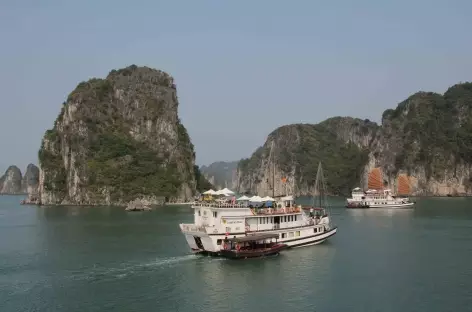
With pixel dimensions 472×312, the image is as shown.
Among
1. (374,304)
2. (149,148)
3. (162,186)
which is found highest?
(149,148)

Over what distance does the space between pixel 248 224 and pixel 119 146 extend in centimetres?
11623

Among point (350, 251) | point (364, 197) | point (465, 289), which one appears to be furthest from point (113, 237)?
point (364, 197)

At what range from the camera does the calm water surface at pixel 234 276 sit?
122 ft

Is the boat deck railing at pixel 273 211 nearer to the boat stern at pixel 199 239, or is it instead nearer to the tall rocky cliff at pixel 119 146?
the boat stern at pixel 199 239

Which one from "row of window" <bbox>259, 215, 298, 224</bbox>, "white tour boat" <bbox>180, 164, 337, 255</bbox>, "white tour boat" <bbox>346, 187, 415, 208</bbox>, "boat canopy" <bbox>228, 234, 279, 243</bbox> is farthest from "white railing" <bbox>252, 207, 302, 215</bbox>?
"white tour boat" <bbox>346, 187, 415, 208</bbox>

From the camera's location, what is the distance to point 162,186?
16288cm

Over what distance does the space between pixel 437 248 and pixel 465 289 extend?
20.3 meters

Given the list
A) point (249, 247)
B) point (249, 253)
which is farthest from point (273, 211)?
point (249, 253)

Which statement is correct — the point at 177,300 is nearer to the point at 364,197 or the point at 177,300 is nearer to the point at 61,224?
the point at 61,224

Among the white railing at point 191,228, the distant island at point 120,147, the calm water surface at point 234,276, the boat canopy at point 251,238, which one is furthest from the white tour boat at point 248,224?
the distant island at point 120,147

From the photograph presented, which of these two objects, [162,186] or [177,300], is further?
[162,186]

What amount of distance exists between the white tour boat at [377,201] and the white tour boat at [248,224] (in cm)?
7779

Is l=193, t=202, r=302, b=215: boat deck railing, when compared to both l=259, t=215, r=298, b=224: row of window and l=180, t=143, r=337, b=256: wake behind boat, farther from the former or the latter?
l=259, t=215, r=298, b=224: row of window

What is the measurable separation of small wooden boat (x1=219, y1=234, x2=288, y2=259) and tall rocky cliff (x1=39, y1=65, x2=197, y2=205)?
110 m
